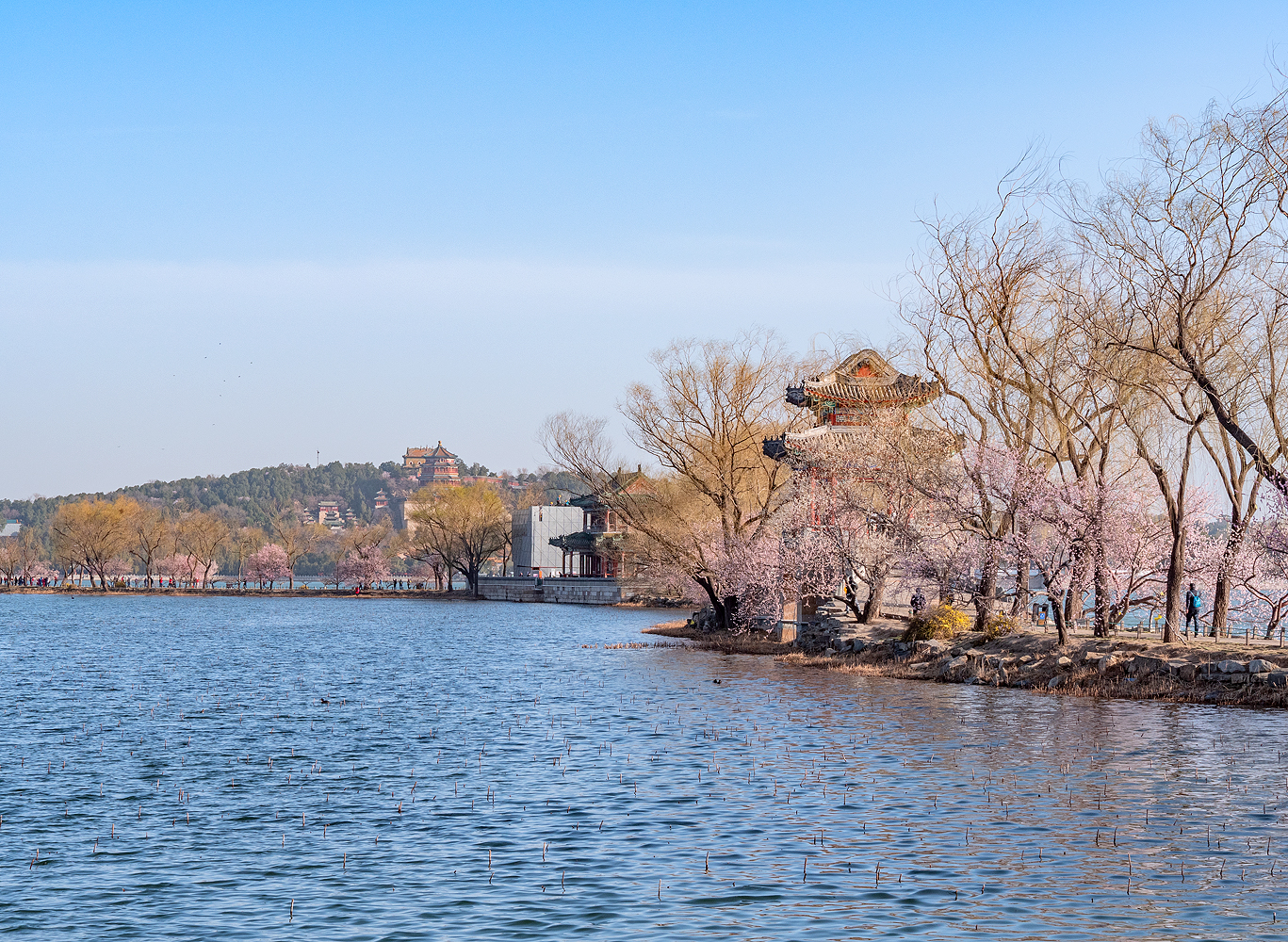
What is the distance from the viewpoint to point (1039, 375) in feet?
126

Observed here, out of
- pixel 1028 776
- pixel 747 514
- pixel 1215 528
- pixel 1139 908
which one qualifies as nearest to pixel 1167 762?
pixel 1028 776

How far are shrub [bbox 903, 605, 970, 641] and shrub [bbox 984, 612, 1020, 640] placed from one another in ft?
4.16

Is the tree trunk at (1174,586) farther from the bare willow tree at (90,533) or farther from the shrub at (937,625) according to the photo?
the bare willow tree at (90,533)

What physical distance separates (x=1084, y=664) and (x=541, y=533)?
12455 centimetres

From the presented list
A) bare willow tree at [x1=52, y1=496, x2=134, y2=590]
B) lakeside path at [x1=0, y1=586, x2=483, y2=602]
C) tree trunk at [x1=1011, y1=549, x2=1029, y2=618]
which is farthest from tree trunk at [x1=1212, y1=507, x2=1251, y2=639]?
bare willow tree at [x1=52, y1=496, x2=134, y2=590]

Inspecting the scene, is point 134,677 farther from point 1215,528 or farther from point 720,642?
point 1215,528

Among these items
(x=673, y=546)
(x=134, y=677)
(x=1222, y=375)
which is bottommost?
(x=134, y=677)

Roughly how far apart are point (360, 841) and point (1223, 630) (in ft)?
105

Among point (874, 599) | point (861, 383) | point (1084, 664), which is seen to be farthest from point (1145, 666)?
point (861, 383)

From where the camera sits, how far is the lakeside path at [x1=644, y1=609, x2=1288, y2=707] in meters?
31.7

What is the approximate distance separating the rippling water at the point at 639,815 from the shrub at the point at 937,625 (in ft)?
18.9

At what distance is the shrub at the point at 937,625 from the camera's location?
1715 inches

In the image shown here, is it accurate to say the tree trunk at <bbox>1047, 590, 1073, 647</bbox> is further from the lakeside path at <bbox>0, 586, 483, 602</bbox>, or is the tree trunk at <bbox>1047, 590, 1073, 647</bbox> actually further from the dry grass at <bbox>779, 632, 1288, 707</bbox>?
the lakeside path at <bbox>0, 586, 483, 602</bbox>

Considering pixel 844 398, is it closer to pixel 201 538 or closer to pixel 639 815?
pixel 639 815
